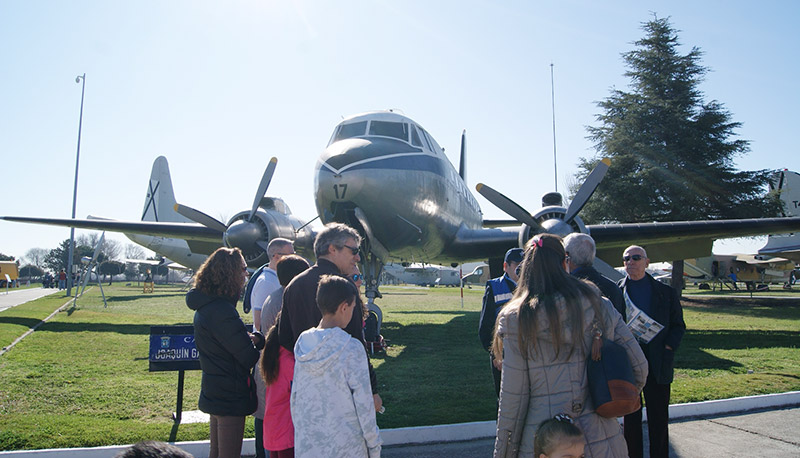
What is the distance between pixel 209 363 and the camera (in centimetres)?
375

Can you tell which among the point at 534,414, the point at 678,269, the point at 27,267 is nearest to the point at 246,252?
the point at 534,414

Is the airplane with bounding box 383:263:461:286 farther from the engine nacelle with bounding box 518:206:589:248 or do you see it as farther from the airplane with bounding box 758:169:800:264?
the engine nacelle with bounding box 518:206:589:248

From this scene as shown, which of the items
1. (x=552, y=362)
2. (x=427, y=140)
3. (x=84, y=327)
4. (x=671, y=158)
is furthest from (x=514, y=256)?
(x=671, y=158)

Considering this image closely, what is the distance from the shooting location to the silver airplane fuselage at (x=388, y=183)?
10016 mm

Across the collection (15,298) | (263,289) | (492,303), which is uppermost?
(263,289)

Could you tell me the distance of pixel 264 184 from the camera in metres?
13.2

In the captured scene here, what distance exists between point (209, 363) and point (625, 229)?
11423 mm

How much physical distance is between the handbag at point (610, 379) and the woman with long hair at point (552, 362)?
4 centimetres

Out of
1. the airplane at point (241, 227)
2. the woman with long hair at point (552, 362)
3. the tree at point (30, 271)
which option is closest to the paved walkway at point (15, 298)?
the airplane at point (241, 227)

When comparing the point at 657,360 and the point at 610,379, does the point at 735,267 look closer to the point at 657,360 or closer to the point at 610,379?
the point at 657,360

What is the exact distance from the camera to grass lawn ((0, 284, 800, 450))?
5457mm

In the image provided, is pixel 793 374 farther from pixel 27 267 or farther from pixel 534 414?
pixel 27 267

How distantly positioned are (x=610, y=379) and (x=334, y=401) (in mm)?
1469

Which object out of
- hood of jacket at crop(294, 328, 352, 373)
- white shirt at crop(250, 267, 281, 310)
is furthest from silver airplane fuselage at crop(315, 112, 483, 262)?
hood of jacket at crop(294, 328, 352, 373)
